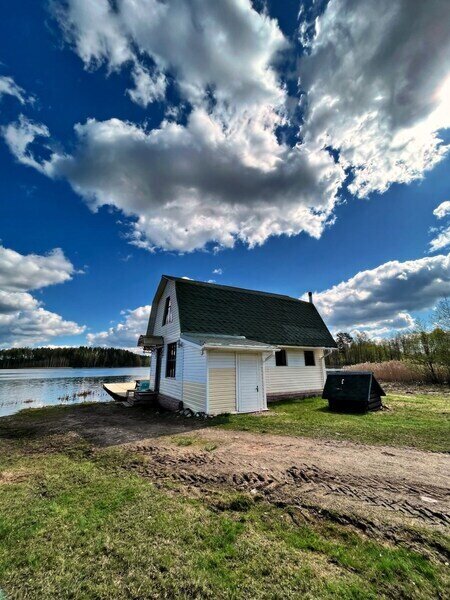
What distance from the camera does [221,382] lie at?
11750 millimetres

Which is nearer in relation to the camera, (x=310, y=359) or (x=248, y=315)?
(x=248, y=315)

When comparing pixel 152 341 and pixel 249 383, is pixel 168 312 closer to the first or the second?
pixel 152 341

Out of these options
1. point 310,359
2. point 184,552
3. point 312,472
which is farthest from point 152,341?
point 184,552

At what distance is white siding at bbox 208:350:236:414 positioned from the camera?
11.5 meters

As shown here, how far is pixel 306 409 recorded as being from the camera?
41.4ft

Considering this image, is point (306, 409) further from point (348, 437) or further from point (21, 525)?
point (21, 525)

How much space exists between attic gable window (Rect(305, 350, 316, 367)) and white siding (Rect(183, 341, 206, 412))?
8038 mm

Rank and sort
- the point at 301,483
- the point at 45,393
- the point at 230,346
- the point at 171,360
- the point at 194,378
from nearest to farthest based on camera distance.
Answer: the point at 301,483, the point at 230,346, the point at 194,378, the point at 171,360, the point at 45,393

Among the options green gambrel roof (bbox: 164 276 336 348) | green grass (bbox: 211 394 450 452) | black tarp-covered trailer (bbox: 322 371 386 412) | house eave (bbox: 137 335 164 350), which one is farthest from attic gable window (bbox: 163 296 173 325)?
black tarp-covered trailer (bbox: 322 371 386 412)

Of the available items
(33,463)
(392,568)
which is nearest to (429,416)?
(392,568)

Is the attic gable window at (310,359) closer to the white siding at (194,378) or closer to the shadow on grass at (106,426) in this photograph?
the white siding at (194,378)

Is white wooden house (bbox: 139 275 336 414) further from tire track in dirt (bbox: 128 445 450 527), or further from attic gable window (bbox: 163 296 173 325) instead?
tire track in dirt (bbox: 128 445 450 527)

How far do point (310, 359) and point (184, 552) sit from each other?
15396 millimetres

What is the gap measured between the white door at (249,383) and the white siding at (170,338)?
2.98 meters
